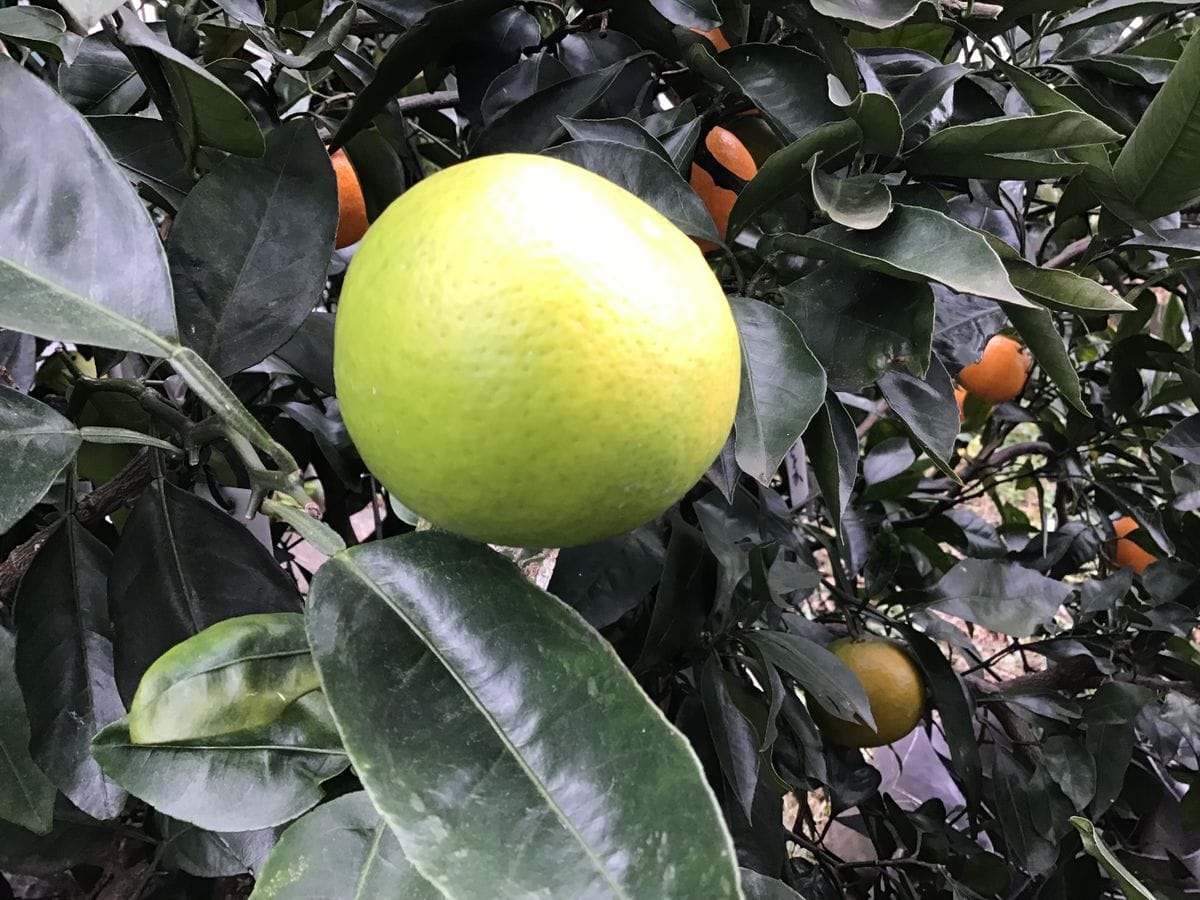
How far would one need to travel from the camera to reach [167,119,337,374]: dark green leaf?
0.46m

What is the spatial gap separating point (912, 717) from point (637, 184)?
749mm

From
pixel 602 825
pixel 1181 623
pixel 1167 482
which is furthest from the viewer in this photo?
pixel 1167 482

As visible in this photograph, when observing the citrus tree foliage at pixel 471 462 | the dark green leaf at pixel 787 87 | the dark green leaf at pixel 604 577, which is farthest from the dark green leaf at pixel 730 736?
the dark green leaf at pixel 787 87

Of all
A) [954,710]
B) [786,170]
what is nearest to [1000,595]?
[954,710]

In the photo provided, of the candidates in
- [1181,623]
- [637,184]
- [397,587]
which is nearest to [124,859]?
[397,587]

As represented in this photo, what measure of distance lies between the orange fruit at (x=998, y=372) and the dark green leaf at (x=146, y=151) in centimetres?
108

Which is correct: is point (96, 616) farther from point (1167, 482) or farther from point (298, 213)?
point (1167, 482)

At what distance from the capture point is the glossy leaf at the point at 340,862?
0.34m

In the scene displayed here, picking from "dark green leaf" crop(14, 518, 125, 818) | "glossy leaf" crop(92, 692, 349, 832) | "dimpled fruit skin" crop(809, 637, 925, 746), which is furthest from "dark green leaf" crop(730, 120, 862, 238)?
"dimpled fruit skin" crop(809, 637, 925, 746)

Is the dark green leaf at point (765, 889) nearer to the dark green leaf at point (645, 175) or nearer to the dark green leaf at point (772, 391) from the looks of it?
the dark green leaf at point (772, 391)

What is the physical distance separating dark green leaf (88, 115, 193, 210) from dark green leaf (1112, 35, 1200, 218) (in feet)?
1.92

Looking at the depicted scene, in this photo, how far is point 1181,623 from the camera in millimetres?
938

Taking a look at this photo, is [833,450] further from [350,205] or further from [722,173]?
[350,205]

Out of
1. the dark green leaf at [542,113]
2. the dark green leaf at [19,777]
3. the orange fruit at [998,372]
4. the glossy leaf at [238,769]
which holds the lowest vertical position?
the orange fruit at [998,372]
